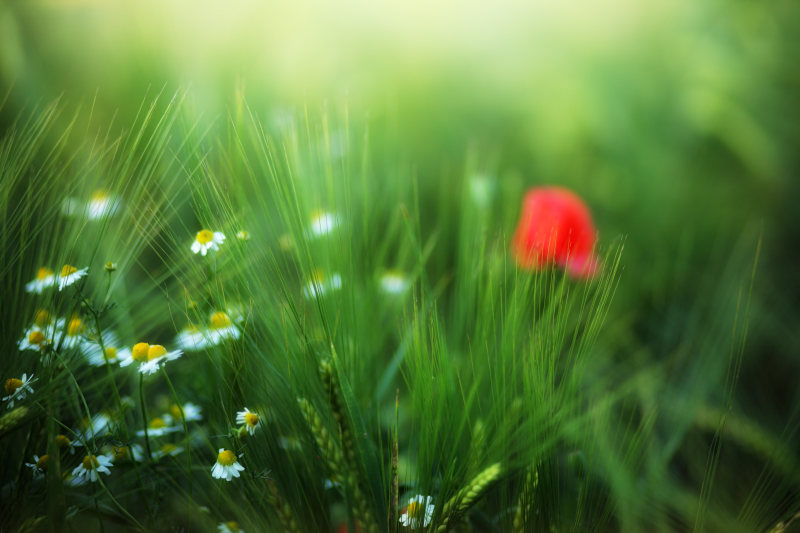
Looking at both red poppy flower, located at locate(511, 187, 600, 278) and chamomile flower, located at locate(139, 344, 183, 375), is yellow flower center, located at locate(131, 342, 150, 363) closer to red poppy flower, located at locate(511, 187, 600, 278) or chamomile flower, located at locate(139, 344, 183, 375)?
chamomile flower, located at locate(139, 344, 183, 375)

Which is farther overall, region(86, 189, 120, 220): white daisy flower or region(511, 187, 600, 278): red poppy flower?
region(511, 187, 600, 278): red poppy flower

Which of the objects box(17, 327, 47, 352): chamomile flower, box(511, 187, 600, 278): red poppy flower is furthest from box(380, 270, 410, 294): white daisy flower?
box(17, 327, 47, 352): chamomile flower

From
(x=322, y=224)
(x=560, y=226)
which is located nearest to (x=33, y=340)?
(x=322, y=224)

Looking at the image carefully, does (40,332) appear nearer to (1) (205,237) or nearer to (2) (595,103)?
(1) (205,237)

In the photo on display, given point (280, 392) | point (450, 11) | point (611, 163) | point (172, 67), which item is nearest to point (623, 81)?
point (611, 163)

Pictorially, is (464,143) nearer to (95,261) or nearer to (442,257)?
(442,257)

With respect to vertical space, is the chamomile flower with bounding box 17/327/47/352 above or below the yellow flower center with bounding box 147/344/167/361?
above
